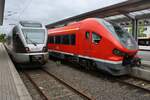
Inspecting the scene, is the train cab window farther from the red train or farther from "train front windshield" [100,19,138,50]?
"train front windshield" [100,19,138,50]


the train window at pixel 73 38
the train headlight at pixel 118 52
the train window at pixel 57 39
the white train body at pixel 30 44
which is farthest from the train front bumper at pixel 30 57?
the train headlight at pixel 118 52

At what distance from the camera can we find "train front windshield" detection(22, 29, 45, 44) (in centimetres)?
1223

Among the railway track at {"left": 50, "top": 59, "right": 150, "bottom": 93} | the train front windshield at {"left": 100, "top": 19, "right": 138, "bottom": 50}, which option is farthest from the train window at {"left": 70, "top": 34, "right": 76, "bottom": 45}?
the railway track at {"left": 50, "top": 59, "right": 150, "bottom": 93}

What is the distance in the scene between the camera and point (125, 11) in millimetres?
16234

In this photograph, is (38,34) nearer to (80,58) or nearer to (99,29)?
(80,58)

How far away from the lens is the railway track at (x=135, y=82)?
8.41 metres

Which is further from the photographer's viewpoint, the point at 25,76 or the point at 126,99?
the point at 25,76

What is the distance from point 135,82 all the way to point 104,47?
2.11m

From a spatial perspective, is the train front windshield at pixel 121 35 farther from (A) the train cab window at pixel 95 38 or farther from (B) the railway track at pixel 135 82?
(B) the railway track at pixel 135 82

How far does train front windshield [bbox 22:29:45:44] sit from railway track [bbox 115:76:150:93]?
5321 millimetres

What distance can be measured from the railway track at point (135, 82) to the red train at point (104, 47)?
42 cm

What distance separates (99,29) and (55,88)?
3671mm

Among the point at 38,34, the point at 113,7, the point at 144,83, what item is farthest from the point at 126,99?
the point at 113,7

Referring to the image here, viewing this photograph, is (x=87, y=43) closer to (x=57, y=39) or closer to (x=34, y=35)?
(x=34, y=35)
